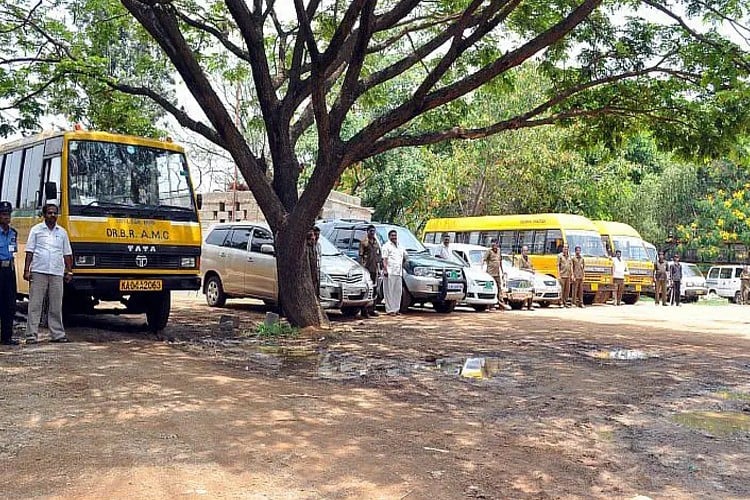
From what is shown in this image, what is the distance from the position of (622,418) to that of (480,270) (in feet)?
40.6

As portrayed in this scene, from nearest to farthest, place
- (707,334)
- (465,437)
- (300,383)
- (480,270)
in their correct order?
(465,437), (300,383), (707,334), (480,270)

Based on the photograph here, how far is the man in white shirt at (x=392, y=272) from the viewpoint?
16203mm

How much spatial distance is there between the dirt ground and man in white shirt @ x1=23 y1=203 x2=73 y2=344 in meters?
0.41

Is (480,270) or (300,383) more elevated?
(480,270)

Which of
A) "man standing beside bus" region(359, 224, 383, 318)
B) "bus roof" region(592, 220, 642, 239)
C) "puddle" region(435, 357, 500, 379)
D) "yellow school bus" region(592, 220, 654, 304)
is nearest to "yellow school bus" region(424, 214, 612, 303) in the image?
"yellow school bus" region(592, 220, 654, 304)

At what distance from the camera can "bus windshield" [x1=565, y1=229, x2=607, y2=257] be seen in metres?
23.4

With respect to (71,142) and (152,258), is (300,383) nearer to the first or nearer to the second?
(152,258)

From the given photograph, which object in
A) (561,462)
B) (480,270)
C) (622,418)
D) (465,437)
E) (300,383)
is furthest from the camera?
(480,270)

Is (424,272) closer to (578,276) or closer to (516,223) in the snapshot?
(578,276)

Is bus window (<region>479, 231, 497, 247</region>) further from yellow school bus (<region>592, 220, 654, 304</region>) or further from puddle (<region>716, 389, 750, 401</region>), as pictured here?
puddle (<region>716, 389, 750, 401</region>)

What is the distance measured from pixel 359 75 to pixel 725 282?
78.0ft

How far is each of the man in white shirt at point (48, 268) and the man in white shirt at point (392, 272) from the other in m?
7.31

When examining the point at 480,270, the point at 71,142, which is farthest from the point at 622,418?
the point at 480,270

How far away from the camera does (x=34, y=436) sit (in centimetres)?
572
